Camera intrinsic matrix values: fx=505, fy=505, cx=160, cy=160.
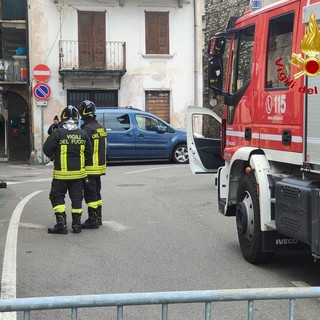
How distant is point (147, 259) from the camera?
585 cm

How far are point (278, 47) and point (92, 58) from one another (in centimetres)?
1659

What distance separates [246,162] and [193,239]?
1515mm

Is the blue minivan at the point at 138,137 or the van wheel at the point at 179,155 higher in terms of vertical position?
the blue minivan at the point at 138,137

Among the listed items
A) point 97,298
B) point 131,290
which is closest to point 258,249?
point 131,290

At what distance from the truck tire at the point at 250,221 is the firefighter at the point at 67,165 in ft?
7.95

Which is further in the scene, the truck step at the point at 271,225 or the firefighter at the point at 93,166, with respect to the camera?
the firefighter at the point at 93,166

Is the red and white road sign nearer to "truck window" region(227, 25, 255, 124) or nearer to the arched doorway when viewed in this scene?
the arched doorway

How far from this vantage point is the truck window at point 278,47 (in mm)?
4996

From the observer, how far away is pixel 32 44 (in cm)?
2070

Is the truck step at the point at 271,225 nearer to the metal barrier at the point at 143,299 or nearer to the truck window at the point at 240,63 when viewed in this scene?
the truck window at the point at 240,63

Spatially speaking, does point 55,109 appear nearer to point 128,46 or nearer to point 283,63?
point 128,46

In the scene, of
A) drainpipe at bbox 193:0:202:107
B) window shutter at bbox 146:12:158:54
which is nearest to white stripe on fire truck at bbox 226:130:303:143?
drainpipe at bbox 193:0:202:107

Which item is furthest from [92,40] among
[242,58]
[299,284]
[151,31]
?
[299,284]

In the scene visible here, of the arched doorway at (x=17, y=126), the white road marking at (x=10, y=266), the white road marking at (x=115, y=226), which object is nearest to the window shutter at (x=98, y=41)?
the arched doorway at (x=17, y=126)
